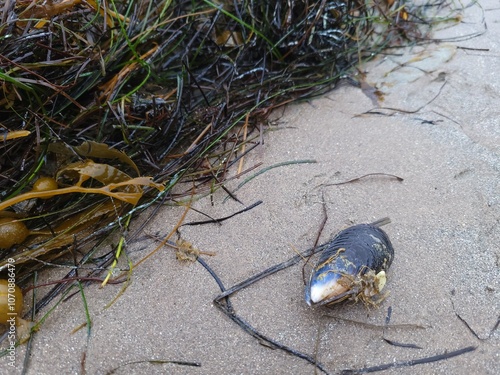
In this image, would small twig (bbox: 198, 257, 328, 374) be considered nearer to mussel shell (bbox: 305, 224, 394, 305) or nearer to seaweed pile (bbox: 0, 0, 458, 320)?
mussel shell (bbox: 305, 224, 394, 305)

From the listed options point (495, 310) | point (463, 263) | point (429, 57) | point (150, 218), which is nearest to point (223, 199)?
point (150, 218)

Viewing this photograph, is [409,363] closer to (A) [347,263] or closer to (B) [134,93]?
(A) [347,263]

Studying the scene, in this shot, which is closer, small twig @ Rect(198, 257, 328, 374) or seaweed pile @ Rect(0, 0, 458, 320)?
small twig @ Rect(198, 257, 328, 374)

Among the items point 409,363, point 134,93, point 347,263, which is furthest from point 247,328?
point 134,93

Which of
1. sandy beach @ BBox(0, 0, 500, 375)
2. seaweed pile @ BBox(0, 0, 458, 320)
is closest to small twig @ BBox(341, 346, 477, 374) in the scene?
sandy beach @ BBox(0, 0, 500, 375)

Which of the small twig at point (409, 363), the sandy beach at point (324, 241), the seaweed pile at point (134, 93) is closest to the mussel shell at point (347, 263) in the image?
the sandy beach at point (324, 241)

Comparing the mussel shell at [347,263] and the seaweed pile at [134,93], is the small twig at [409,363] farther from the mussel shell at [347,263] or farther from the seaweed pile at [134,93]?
the seaweed pile at [134,93]

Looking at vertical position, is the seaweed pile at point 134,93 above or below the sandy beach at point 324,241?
above
